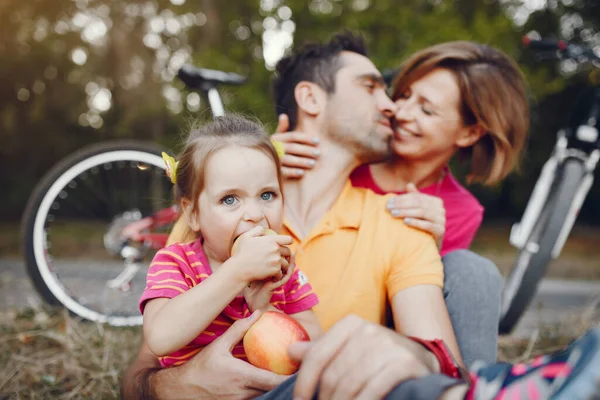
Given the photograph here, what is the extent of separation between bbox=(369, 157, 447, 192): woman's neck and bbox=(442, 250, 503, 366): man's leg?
679mm

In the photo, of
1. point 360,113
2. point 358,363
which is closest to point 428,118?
point 360,113

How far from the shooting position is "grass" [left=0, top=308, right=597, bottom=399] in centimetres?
209

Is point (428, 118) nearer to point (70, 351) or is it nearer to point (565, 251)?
point (70, 351)

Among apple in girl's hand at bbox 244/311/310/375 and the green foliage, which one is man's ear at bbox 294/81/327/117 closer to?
apple in girl's hand at bbox 244/311/310/375

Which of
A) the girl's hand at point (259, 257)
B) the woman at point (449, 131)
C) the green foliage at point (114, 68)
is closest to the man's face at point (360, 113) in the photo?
the woman at point (449, 131)

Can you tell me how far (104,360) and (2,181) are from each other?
10326mm

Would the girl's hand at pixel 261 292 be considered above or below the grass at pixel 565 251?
above

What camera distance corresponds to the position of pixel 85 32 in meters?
10.4

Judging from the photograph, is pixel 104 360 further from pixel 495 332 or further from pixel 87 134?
pixel 87 134

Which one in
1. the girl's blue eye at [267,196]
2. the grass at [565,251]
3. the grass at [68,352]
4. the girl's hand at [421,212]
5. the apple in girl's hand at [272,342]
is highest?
the girl's blue eye at [267,196]

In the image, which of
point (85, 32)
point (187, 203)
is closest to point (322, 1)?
point (85, 32)

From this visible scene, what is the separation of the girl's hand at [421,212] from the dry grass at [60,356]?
1239mm

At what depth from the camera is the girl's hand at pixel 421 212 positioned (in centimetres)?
185

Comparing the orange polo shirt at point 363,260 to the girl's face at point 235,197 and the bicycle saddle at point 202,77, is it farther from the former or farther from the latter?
the bicycle saddle at point 202,77
